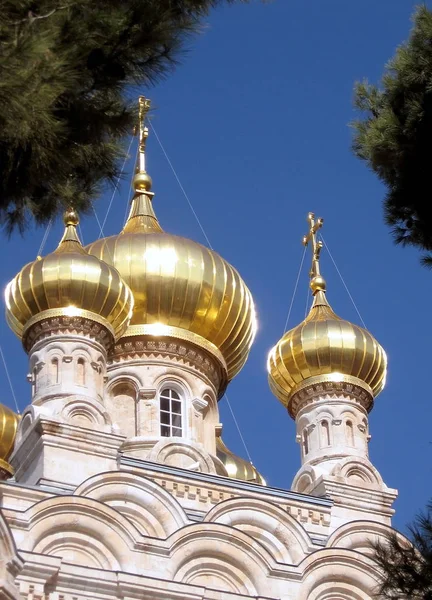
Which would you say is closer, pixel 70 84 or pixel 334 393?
pixel 70 84

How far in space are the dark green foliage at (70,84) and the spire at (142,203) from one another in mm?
12320

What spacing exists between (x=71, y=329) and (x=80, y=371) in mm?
505

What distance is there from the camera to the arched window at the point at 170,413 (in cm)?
1927

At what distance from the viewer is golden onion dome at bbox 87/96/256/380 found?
19.5m

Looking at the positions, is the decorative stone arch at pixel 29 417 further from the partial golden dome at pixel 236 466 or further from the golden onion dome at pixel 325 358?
the partial golden dome at pixel 236 466

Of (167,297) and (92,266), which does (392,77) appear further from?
(167,297)

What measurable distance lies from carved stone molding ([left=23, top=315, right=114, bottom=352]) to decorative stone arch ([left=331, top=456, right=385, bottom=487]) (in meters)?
3.09

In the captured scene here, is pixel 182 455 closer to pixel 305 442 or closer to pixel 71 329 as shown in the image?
pixel 305 442

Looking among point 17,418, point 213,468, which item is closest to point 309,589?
point 213,468

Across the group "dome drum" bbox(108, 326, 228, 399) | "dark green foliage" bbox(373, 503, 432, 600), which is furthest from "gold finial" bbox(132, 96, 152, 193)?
"dark green foliage" bbox(373, 503, 432, 600)

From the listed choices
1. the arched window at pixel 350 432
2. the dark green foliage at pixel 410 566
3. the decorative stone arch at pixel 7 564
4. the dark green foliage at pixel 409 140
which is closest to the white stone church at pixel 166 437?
the arched window at pixel 350 432

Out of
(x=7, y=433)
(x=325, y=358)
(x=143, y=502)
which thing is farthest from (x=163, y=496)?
(x=7, y=433)

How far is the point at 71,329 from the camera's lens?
1769 centimetres

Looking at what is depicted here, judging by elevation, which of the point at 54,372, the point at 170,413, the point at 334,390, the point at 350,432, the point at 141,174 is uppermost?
the point at 141,174
